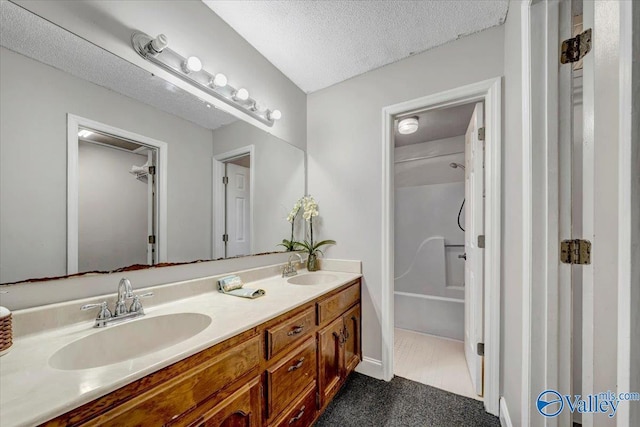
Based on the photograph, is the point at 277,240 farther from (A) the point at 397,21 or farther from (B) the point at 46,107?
(A) the point at 397,21

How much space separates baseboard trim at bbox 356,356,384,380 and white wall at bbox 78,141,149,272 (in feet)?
5.46

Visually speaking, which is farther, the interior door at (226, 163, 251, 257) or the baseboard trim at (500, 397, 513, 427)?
the interior door at (226, 163, 251, 257)

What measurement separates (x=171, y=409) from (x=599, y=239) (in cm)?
121

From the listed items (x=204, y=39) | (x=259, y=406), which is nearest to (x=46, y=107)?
(x=204, y=39)

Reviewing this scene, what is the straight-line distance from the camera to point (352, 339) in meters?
1.75

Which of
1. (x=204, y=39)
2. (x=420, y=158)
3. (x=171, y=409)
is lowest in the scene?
(x=171, y=409)

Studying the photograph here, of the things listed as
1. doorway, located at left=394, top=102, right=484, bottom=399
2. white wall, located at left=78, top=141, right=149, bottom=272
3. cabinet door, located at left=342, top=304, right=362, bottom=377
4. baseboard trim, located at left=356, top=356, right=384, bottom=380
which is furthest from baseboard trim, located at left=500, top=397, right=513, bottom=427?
white wall, located at left=78, top=141, right=149, bottom=272

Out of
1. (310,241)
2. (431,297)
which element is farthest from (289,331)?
(431,297)

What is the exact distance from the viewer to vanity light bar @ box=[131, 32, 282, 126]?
1.13 meters

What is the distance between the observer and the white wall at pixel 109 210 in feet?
3.25

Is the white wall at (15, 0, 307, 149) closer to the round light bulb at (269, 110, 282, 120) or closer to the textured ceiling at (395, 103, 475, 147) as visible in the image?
the round light bulb at (269, 110, 282, 120)

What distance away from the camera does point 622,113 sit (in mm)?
418

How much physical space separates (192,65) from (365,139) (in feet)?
3.99

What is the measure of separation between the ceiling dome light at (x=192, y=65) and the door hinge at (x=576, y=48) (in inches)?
63.3
